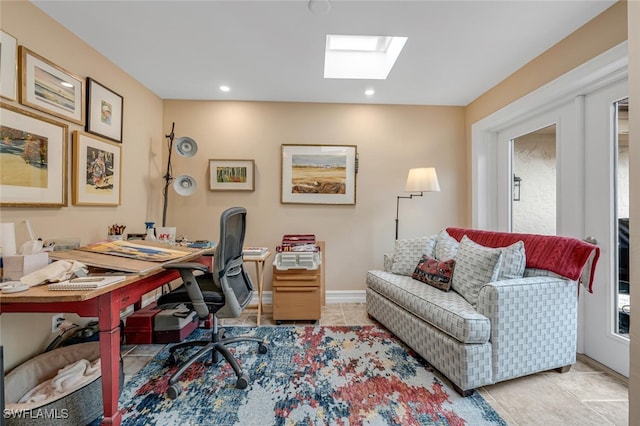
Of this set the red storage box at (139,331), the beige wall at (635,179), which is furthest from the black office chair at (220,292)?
the beige wall at (635,179)

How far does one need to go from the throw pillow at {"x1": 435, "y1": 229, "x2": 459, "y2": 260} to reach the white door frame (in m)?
0.76

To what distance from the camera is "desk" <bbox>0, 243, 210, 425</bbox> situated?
109cm

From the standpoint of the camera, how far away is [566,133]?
2.02 metres

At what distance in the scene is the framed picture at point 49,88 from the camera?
157 centimetres

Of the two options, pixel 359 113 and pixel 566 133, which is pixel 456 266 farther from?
pixel 359 113

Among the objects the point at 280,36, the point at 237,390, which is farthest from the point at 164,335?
the point at 280,36

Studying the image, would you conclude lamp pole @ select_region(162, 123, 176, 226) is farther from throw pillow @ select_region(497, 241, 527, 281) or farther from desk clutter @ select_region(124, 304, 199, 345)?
throw pillow @ select_region(497, 241, 527, 281)

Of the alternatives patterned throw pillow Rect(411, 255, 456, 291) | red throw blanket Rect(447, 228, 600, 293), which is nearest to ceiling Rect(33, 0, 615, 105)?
red throw blanket Rect(447, 228, 600, 293)

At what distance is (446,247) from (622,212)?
→ 44.8 inches

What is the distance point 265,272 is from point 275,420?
179cm

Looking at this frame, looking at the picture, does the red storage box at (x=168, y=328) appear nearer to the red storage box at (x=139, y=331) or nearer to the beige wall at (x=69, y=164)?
the red storage box at (x=139, y=331)

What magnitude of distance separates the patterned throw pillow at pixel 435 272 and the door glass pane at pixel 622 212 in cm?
105

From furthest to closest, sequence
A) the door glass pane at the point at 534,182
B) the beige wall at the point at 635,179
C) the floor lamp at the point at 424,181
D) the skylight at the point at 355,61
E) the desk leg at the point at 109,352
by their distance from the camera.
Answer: the floor lamp at the point at 424,181
the skylight at the point at 355,61
the door glass pane at the point at 534,182
the desk leg at the point at 109,352
the beige wall at the point at 635,179

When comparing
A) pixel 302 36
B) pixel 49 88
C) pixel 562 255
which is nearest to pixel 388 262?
pixel 562 255
